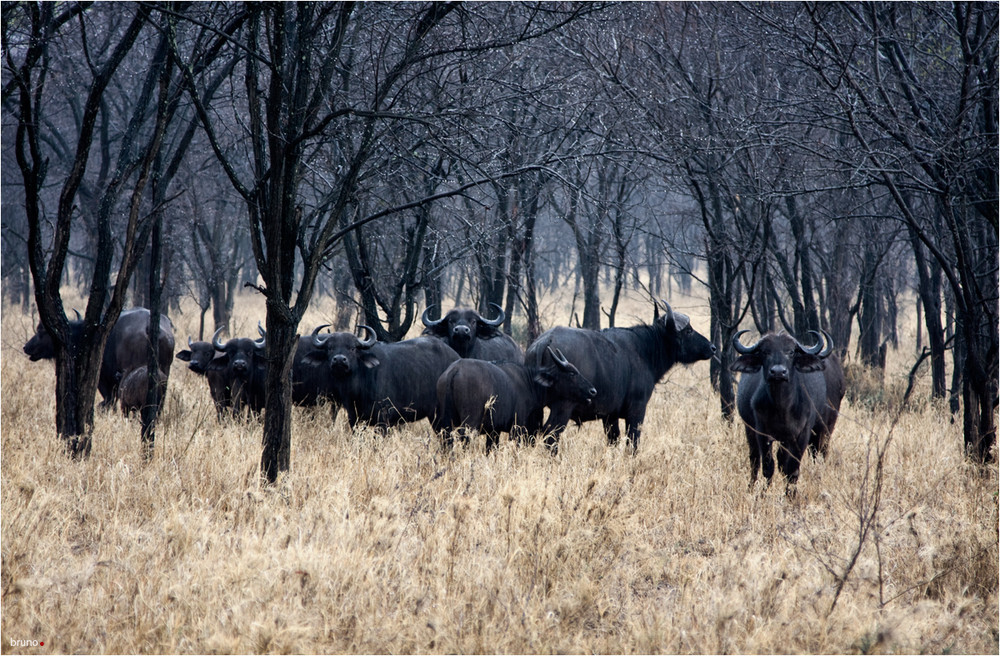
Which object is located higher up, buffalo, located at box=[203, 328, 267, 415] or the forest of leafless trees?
the forest of leafless trees

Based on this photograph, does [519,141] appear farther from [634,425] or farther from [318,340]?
[634,425]

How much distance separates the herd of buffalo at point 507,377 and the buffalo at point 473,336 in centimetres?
1

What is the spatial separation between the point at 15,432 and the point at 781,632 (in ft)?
20.4

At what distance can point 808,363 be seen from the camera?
22.7ft

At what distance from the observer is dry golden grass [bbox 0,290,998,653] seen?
3822 mm

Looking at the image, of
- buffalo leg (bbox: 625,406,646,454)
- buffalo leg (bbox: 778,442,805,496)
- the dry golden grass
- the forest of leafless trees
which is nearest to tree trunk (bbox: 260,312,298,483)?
the forest of leafless trees

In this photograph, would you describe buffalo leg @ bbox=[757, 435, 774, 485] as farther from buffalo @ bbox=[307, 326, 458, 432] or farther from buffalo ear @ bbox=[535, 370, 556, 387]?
buffalo @ bbox=[307, 326, 458, 432]

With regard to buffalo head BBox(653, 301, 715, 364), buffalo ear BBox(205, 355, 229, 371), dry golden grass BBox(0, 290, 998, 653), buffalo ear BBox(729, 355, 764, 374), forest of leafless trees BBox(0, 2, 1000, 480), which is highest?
forest of leafless trees BBox(0, 2, 1000, 480)

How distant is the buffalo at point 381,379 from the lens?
8.81 m

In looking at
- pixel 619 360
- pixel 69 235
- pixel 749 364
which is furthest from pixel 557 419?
pixel 69 235

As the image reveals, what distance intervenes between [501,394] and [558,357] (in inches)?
28.6

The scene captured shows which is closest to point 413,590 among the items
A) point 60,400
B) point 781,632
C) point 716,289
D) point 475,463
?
point 781,632

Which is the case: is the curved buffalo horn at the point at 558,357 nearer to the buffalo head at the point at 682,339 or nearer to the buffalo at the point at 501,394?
the buffalo at the point at 501,394

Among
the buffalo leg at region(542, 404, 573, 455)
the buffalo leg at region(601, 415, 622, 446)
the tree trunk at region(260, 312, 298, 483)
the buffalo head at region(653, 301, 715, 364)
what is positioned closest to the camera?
the tree trunk at region(260, 312, 298, 483)
